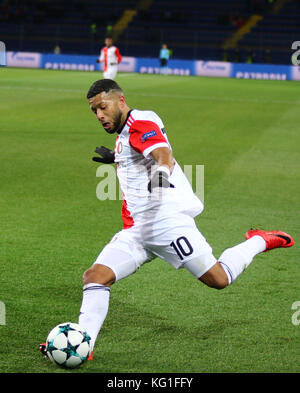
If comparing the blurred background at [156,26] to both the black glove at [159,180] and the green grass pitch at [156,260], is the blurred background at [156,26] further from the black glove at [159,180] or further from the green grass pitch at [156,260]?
the black glove at [159,180]

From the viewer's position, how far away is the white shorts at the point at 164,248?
5.05m

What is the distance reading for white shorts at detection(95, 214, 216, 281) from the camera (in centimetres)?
505

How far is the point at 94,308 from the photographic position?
4.82m

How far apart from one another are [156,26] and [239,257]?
44198mm

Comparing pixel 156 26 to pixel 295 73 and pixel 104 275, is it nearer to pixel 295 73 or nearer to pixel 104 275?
pixel 295 73

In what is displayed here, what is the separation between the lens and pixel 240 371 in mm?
4691

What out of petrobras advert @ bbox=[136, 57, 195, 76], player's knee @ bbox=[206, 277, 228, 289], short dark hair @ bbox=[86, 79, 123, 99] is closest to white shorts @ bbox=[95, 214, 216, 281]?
player's knee @ bbox=[206, 277, 228, 289]

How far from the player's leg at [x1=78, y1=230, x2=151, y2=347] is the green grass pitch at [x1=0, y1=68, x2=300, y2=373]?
0.96ft

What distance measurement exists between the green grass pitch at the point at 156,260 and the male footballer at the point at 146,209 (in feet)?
1.74

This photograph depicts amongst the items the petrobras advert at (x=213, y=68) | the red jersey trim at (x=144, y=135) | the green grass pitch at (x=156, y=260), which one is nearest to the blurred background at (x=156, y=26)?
the petrobras advert at (x=213, y=68)

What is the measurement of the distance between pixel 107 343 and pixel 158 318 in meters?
0.66

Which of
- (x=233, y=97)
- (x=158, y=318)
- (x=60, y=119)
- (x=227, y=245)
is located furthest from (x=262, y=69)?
(x=158, y=318)

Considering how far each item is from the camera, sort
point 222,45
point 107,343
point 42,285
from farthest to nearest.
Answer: point 222,45, point 42,285, point 107,343
